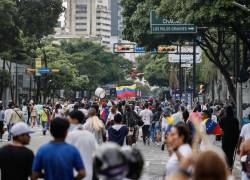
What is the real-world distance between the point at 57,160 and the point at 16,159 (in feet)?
2.27

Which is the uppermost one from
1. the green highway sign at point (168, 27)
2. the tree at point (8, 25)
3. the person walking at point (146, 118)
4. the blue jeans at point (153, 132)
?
the tree at point (8, 25)

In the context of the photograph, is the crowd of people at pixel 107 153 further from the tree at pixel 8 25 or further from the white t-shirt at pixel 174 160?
the tree at pixel 8 25

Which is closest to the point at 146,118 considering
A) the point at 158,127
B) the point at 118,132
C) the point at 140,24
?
the point at 158,127

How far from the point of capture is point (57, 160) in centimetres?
885

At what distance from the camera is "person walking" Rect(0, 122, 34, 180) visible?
→ 30.6 ft

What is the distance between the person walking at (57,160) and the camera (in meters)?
8.86

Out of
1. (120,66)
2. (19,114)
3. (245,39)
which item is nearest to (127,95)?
(245,39)

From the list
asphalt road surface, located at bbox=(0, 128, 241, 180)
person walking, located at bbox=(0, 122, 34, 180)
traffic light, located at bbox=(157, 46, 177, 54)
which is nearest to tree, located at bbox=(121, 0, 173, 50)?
traffic light, located at bbox=(157, 46, 177, 54)

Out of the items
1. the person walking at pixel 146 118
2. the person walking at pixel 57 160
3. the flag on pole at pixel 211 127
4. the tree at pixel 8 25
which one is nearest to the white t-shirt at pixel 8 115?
the person walking at pixel 146 118

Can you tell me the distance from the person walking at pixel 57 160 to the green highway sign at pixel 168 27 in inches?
975

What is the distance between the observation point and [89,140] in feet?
35.3

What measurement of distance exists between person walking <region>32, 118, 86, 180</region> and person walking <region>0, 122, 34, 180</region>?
0.42 meters

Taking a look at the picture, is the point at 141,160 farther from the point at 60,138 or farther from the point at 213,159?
the point at 60,138

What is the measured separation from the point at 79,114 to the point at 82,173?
2665mm
